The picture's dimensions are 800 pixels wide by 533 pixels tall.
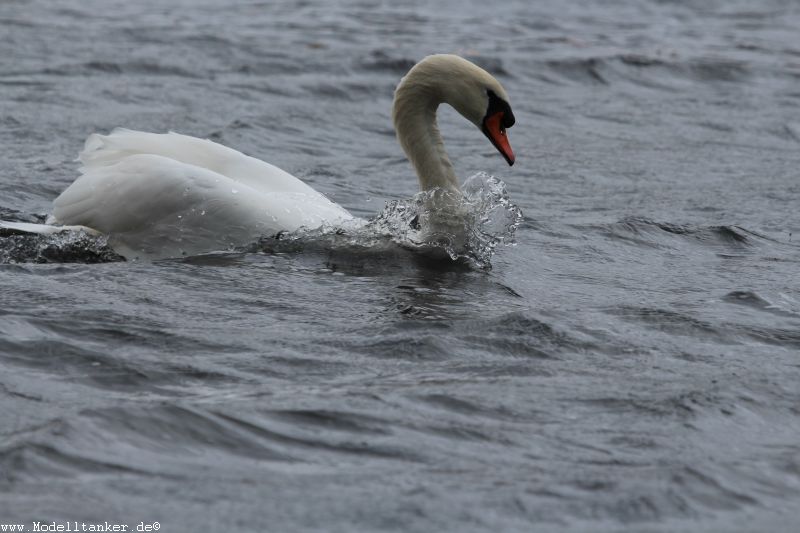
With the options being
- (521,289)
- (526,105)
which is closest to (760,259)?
(521,289)

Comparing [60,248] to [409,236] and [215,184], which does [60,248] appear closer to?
[215,184]

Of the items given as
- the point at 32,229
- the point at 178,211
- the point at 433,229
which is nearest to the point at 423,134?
the point at 433,229

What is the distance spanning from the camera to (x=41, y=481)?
4.41 meters

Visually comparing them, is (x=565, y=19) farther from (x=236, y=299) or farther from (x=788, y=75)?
(x=236, y=299)

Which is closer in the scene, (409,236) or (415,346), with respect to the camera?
(415,346)

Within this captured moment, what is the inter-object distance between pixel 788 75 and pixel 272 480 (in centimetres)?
1279

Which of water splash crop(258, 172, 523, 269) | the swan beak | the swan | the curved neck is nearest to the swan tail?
the swan

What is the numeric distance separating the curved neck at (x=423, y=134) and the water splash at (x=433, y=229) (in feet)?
0.36

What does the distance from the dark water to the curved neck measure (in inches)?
21.0

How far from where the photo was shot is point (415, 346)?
19.8 ft

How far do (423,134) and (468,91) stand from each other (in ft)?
1.28

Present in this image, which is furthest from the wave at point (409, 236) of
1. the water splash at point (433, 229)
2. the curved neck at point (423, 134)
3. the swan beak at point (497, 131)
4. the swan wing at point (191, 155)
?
the swan wing at point (191, 155)

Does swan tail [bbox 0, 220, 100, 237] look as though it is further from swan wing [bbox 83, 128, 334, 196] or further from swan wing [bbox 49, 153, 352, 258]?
swan wing [bbox 83, 128, 334, 196]

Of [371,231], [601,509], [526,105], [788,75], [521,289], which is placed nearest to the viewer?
[601,509]
